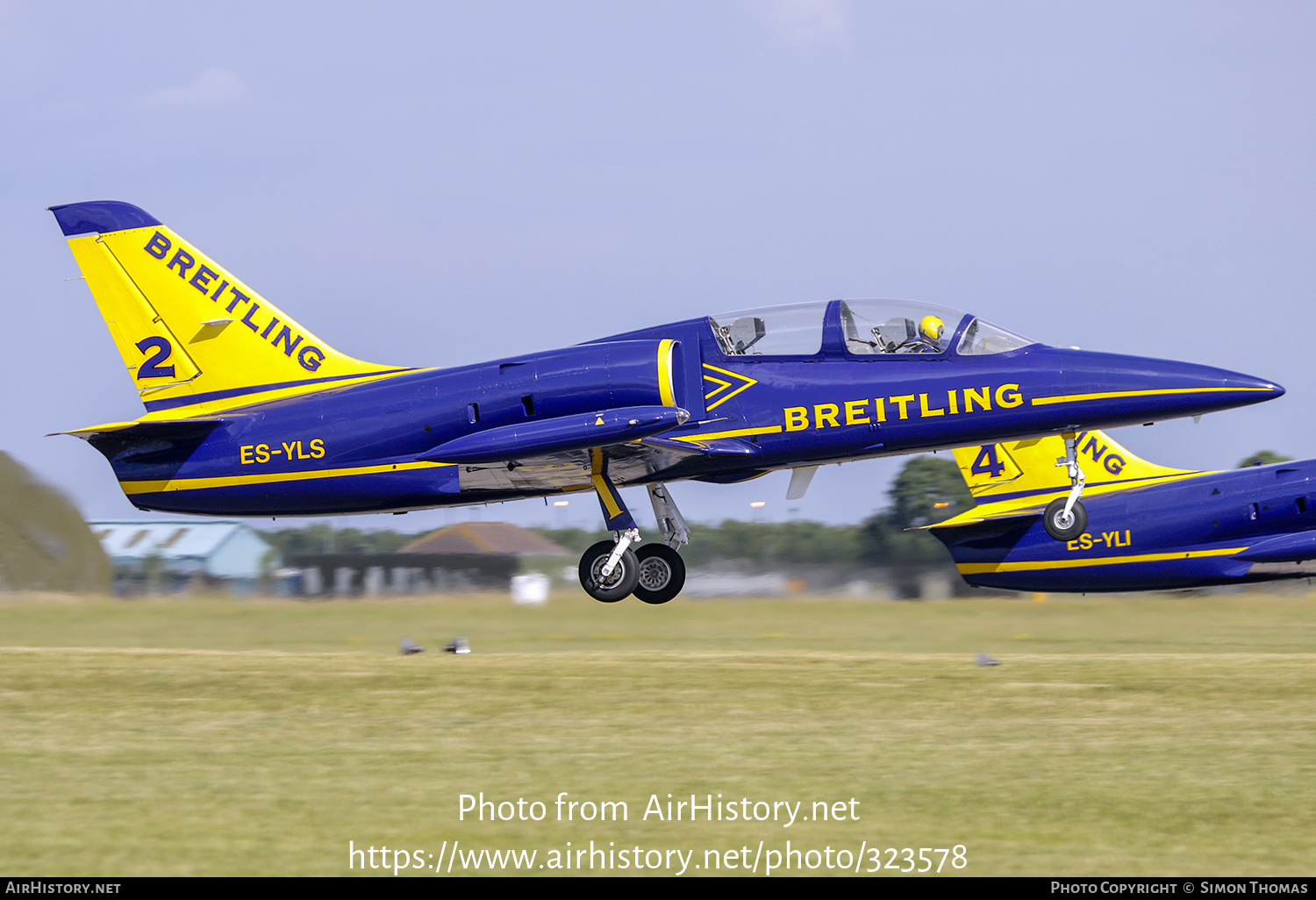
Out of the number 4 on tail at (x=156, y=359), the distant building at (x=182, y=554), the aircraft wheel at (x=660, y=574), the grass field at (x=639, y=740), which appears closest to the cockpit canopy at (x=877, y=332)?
the aircraft wheel at (x=660, y=574)

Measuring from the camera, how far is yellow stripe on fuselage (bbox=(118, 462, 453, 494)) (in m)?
16.6

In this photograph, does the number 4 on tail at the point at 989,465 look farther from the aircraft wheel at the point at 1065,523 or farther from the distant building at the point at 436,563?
the aircraft wheel at the point at 1065,523

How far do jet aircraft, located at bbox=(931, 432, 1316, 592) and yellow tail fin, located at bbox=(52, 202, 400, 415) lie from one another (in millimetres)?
17435

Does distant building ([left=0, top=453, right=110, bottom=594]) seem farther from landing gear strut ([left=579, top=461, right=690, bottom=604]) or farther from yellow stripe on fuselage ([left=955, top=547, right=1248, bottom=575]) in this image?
yellow stripe on fuselage ([left=955, top=547, right=1248, bottom=575])

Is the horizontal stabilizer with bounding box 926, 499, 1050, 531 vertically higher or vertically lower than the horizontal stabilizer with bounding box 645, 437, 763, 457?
lower

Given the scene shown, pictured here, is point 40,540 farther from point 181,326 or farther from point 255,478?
point 255,478

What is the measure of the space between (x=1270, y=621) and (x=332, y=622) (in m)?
20.6

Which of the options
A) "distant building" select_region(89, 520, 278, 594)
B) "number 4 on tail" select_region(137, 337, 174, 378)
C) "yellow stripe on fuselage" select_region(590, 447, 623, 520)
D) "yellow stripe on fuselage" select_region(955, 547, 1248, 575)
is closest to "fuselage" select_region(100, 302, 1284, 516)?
"yellow stripe on fuselage" select_region(590, 447, 623, 520)

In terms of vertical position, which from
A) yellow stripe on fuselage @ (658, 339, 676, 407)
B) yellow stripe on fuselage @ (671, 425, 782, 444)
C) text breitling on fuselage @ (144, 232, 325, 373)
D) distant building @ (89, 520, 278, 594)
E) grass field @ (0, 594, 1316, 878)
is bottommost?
grass field @ (0, 594, 1316, 878)

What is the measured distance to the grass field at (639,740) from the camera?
13.0 m

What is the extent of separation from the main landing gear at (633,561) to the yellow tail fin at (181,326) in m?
3.63
